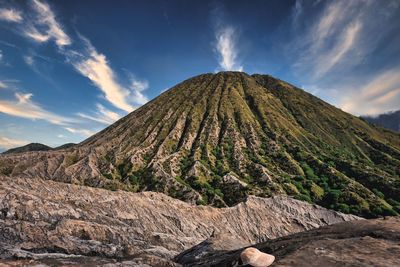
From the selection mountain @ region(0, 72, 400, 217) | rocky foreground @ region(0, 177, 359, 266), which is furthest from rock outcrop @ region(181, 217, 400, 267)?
mountain @ region(0, 72, 400, 217)

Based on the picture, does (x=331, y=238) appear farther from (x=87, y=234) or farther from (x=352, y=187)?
(x=352, y=187)

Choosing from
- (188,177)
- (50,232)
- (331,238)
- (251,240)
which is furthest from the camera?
(188,177)

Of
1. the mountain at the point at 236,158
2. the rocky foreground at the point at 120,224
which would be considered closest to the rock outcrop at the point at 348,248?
the rocky foreground at the point at 120,224

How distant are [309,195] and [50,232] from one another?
88.9 metres

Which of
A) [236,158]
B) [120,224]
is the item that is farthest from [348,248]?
[236,158]

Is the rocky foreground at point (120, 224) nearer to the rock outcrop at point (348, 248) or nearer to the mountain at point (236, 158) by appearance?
the rock outcrop at point (348, 248)

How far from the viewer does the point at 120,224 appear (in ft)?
167

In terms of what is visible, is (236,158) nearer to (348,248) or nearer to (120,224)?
(120,224)

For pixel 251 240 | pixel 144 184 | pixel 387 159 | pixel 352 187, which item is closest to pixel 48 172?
pixel 144 184

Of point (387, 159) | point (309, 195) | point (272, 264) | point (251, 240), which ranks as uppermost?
point (387, 159)

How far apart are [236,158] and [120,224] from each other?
8618 centimetres

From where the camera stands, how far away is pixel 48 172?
111 meters

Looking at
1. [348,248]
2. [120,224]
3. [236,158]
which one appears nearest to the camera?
[348,248]

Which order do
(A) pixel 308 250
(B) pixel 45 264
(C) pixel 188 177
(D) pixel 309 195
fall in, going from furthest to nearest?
(C) pixel 188 177 < (D) pixel 309 195 < (B) pixel 45 264 < (A) pixel 308 250
